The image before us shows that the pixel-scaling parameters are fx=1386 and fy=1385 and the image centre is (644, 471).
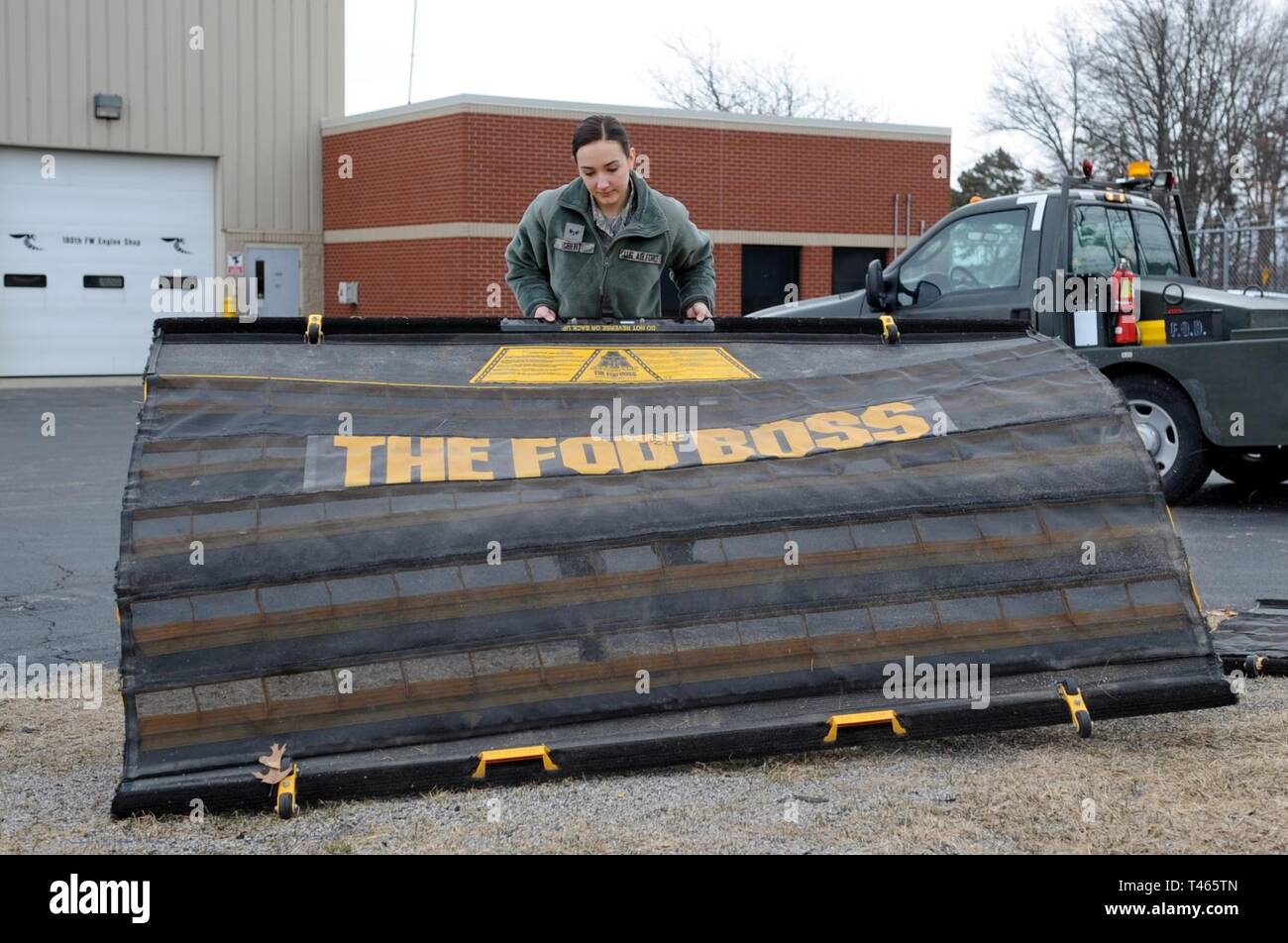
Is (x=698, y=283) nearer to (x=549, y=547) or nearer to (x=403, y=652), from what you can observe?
(x=549, y=547)

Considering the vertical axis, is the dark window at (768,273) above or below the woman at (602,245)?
above

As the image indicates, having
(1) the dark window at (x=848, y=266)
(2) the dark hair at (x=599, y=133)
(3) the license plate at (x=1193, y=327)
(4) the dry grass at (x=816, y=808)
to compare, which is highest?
(1) the dark window at (x=848, y=266)

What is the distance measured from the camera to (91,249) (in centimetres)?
2472

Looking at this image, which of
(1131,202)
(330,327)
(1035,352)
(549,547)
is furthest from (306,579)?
(1131,202)

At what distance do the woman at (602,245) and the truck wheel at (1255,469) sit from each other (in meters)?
6.70

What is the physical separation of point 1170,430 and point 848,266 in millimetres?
17018

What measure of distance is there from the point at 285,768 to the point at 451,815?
49 cm

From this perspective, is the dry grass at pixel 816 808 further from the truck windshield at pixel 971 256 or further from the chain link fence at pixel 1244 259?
the chain link fence at pixel 1244 259

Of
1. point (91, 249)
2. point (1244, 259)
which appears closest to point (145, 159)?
point (91, 249)

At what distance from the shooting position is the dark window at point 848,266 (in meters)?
26.1

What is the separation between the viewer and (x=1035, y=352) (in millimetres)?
5195

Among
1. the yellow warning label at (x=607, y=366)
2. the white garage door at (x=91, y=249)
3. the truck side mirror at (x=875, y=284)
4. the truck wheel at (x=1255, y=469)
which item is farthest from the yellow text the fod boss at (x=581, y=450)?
the white garage door at (x=91, y=249)

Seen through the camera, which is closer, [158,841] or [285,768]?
[158,841]

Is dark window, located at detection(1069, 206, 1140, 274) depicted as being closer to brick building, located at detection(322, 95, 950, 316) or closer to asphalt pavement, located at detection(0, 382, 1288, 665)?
asphalt pavement, located at detection(0, 382, 1288, 665)
